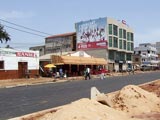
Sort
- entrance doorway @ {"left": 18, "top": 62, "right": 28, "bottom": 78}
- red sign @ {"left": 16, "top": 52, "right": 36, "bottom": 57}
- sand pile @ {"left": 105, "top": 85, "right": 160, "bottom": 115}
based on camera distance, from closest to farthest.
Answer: sand pile @ {"left": 105, "top": 85, "right": 160, "bottom": 115}, red sign @ {"left": 16, "top": 52, "right": 36, "bottom": 57}, entrance doorway @ {"left": 18, "top": 62, "right": 28, "bottom": 78}

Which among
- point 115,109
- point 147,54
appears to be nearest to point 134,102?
point 115,109

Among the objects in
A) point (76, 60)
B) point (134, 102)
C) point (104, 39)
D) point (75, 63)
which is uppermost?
point (104, 39)

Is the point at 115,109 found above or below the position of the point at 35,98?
above

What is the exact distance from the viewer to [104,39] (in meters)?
94.9

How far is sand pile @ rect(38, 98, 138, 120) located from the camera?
1000cm

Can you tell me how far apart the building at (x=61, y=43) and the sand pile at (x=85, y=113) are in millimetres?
A: 92047

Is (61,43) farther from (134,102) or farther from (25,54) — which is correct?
(134,102)

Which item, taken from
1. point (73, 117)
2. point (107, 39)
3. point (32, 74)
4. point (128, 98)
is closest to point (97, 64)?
point (107, 39)

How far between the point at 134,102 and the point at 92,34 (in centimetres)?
8238

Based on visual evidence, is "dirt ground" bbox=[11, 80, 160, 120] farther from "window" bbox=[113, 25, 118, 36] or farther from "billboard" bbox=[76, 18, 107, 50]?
"window" bbox=[113, 25, 118, 36]

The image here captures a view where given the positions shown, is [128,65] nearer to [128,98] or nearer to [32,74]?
[32,74]

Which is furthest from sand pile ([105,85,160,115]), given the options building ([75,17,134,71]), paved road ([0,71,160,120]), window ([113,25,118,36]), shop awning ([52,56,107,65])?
window ([113,25,118,36])

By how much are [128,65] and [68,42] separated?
19.5 metres

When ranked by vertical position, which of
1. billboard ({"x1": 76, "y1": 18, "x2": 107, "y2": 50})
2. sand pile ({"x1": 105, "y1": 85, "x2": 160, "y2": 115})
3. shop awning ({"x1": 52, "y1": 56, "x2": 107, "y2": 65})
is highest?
billboard ({"x1": 76, "y1": 18, "x2": 107, "y2": 50})
